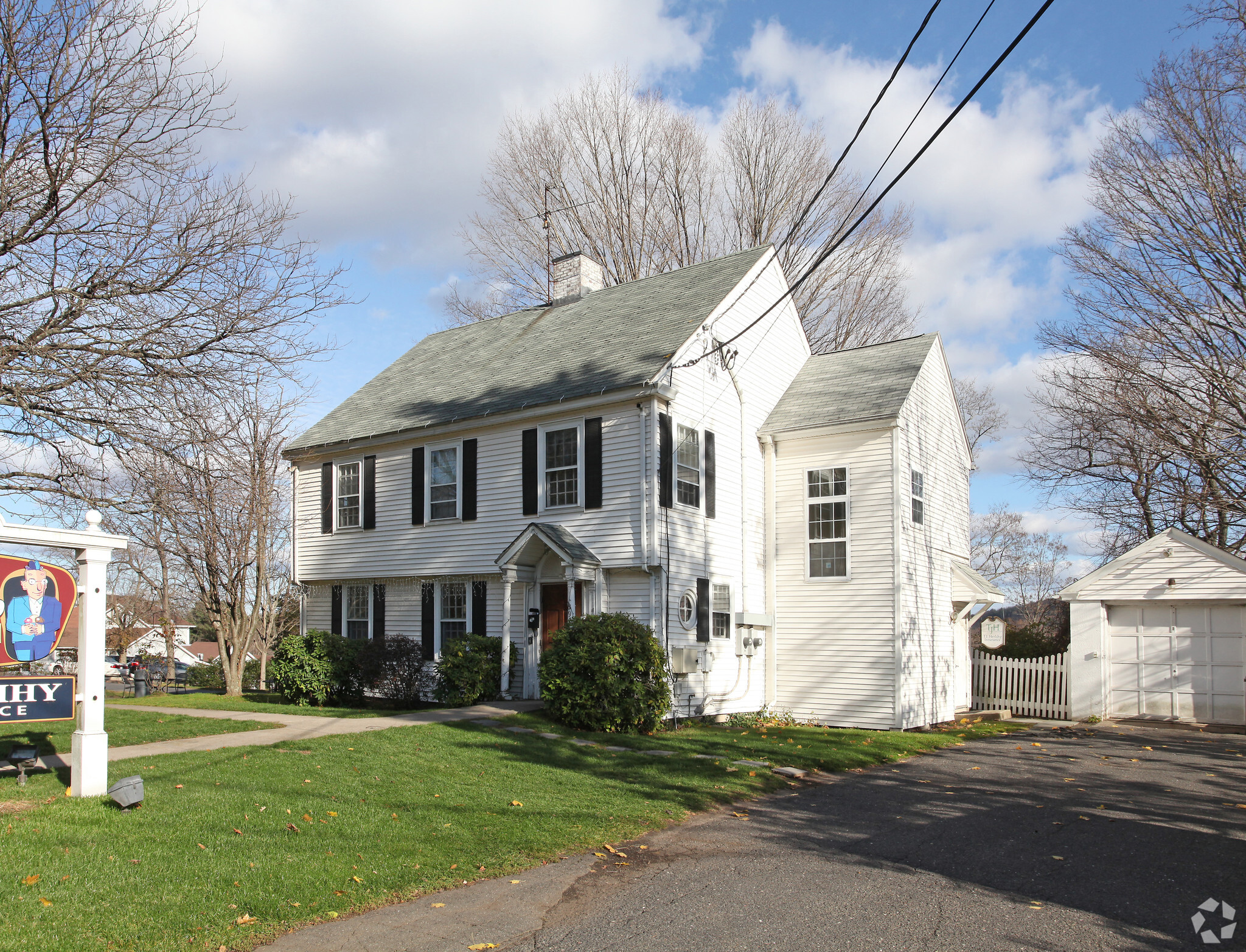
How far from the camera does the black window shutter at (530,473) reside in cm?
1692

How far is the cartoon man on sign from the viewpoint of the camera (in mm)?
7641

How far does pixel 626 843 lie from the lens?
7.83m

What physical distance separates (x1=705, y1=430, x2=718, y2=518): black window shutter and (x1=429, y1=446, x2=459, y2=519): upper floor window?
196 inches

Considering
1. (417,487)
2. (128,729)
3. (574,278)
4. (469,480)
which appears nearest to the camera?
(128,729)

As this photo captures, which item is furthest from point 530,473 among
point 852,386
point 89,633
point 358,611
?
point 89,633

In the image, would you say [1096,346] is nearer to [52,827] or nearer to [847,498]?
[847,498]

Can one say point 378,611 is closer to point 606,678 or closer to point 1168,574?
point 606,678

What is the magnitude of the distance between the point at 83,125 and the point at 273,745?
688 centimetres

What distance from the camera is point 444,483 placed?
727 inches

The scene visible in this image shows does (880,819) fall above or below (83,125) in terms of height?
below

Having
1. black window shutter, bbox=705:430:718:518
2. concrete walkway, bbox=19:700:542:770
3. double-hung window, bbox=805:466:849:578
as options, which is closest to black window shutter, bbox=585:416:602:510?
black window shutter, bbox=705:430:718:518

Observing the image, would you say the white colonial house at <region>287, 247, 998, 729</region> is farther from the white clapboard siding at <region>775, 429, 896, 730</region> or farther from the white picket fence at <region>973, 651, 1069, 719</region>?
the white picket fence at <region>973, 651, 1069, 719</region>

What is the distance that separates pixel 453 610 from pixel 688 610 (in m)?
5.08

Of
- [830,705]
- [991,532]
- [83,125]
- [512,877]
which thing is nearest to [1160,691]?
[830,705]
